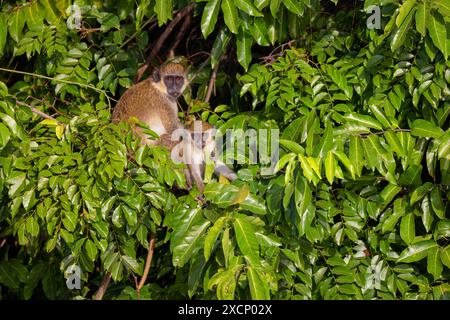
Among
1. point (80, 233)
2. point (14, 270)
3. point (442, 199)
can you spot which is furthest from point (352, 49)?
point (14, 270)

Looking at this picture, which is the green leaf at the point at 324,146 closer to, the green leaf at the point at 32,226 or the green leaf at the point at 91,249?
the green leaf at the point at 91,249

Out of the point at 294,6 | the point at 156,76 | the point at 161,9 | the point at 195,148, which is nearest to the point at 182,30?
the point at 156,76

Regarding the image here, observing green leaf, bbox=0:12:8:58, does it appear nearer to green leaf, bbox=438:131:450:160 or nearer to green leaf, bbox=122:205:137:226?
green leaf, bbox=122:205:137:226

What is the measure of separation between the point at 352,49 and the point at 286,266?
5.02 feet

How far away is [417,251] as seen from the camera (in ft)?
13.1

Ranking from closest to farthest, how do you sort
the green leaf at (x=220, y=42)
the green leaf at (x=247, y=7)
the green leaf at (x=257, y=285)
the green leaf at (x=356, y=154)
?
the green leaf at (x=257, y=285) < the green leaf at (x=356, y=154) < the green leaf at (x=247, y=7) < the green leaf at (x=220, y=42)

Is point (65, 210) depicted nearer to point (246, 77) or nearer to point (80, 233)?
point (80, 233)

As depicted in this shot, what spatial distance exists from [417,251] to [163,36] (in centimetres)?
251

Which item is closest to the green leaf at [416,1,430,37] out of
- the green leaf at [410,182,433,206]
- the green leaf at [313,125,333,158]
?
the green leaf at [313,125,333,158]

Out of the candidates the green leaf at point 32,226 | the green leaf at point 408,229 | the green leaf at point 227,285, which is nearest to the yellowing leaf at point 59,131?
the green leaf at point 32,226

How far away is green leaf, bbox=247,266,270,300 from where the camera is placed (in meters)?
3.09

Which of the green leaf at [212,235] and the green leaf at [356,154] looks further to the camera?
the green leaf at [356,154]

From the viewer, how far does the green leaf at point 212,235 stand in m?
3.28

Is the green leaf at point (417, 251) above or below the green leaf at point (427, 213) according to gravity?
below
